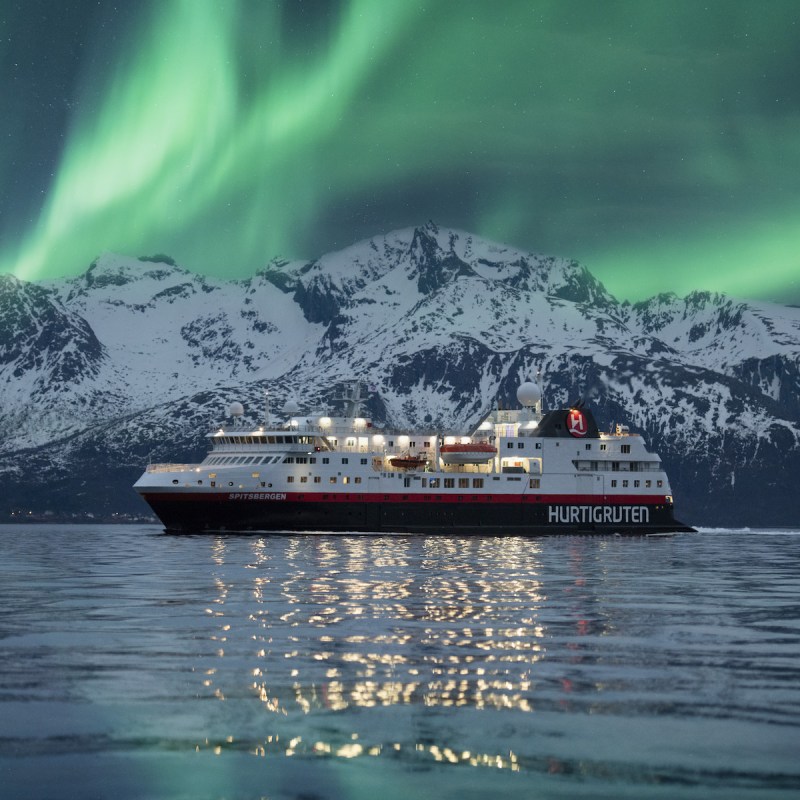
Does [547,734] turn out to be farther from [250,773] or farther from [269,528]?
[269,528]

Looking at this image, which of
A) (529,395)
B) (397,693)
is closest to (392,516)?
(529,395)

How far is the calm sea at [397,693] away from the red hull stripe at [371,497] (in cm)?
6476

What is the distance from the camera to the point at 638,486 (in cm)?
12550

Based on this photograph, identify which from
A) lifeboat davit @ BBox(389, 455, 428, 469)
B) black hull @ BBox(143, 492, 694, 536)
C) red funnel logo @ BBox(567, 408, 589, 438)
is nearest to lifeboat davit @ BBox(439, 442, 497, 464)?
lifeboat davit @ BBox(389, 455, 428, 469)

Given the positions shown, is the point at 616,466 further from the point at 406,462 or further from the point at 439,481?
the point at 406,462

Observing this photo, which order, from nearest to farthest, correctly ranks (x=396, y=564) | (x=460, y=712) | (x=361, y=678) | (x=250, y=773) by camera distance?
1. (x=250, y=773)
2. (x=460, y=712)
3. (x=361, y=678)
4. (x=396, y=564)

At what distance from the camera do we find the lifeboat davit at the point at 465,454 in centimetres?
12088

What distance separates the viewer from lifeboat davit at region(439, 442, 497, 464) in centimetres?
12088

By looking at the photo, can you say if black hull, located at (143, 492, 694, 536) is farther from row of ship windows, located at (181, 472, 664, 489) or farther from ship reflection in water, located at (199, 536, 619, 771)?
ship reflection in water, located at (199, 536, 619, 771)

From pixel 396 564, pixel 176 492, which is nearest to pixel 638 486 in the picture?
pixel 176 492

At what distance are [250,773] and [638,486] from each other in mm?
109806

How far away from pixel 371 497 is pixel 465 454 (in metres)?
10.6

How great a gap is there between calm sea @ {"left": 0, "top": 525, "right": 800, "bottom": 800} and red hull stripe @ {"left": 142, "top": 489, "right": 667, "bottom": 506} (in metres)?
64.8

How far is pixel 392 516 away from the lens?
116750mm
